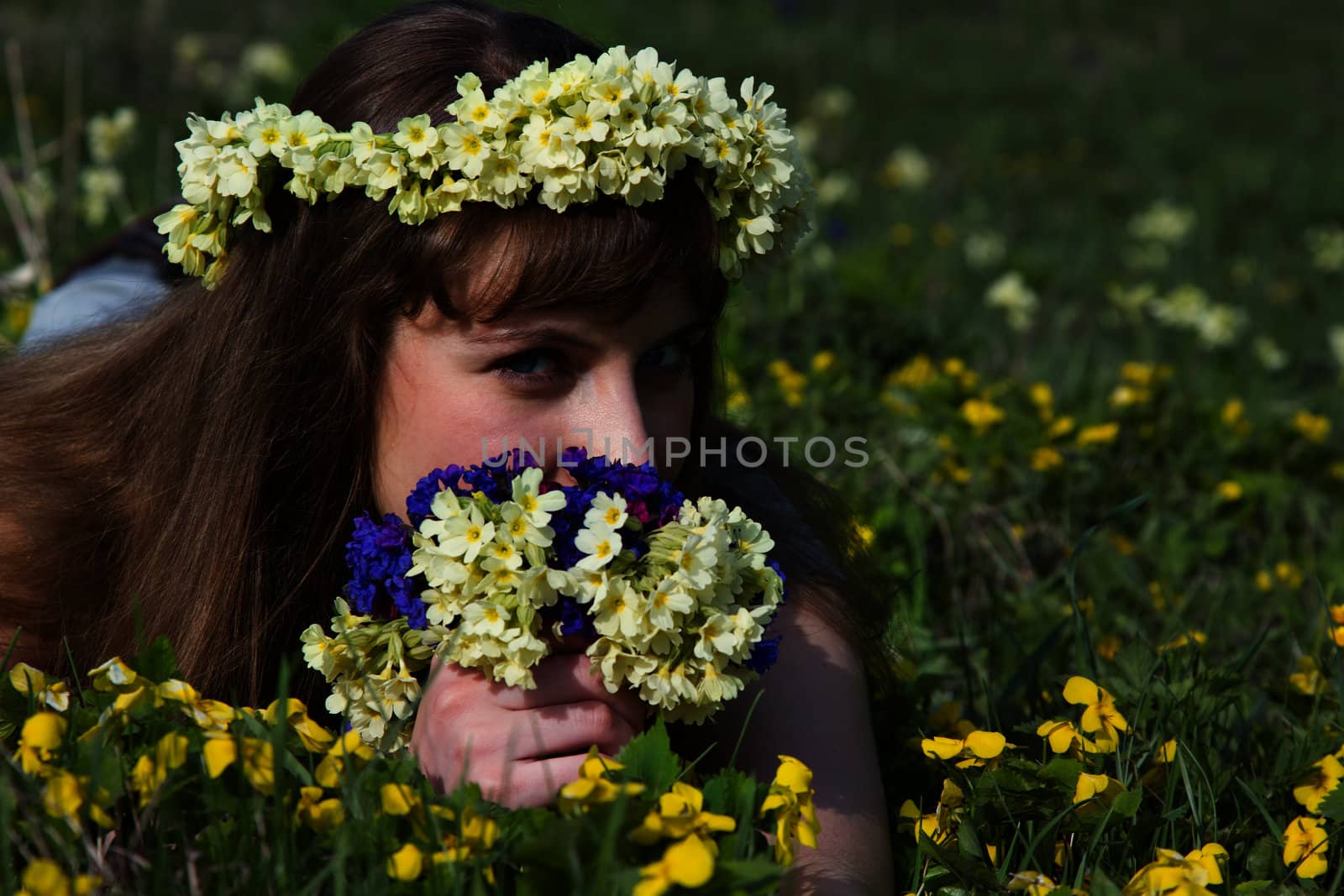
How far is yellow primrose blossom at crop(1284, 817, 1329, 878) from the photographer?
192 centimetres

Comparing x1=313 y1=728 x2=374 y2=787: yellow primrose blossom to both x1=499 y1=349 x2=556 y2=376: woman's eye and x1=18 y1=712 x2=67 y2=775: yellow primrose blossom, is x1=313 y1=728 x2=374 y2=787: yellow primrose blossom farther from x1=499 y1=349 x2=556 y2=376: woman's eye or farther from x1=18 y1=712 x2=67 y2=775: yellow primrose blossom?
x1=499 y1=349 x2=556 y2=376: woman's eye

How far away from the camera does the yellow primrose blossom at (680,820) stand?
4.70 feet

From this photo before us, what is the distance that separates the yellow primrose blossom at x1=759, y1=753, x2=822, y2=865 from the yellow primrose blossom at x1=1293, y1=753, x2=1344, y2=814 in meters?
0.90

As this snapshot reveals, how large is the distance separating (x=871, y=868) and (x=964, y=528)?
1.70 metres

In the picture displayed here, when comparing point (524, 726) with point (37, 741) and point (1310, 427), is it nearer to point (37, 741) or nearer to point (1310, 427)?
point (37, 741)

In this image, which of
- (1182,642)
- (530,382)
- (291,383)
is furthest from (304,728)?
(1182,642)

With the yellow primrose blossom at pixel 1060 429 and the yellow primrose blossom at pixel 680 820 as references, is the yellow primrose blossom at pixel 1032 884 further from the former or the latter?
the yellow primrose blossom at pixel 1060 429

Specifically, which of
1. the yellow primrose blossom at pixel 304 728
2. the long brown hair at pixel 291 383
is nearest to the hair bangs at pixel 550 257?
the long brown hair at pixel 291 383

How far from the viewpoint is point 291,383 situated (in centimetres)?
223

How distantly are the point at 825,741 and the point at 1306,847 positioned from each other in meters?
0.68

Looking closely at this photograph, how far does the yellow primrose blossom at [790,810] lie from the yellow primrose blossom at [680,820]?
0.09 m

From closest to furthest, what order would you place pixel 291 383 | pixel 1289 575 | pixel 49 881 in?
pixel 49 881
pixel 291 383
pixel 1289 575

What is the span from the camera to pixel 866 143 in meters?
9.74

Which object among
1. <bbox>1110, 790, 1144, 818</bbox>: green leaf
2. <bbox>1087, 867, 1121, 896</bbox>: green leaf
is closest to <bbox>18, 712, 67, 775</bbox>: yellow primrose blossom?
<bbox>1087, 867, 1121, 896</bbox>: green leaf
